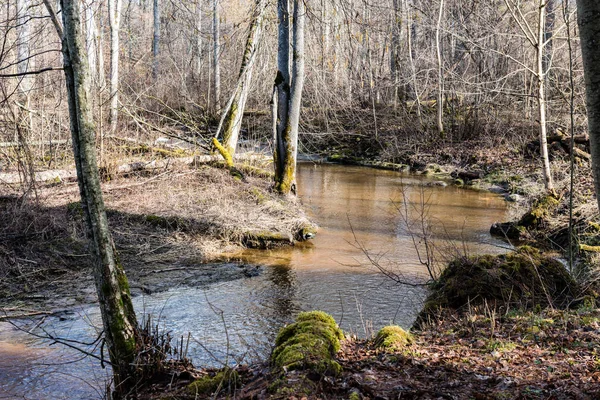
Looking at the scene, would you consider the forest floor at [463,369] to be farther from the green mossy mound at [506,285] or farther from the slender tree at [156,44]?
the slender tree at [156,44]

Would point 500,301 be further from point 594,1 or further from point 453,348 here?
point 594,1

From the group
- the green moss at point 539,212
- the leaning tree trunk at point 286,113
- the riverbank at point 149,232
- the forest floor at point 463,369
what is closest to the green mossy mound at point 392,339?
the forest floor at point 463,369

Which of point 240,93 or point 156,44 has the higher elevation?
point 156,44

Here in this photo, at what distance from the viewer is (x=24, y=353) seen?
618 cm

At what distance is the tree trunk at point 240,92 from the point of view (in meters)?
15.6

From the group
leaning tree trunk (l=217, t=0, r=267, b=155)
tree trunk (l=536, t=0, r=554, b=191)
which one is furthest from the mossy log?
tree trunk (l=536, t=0, r=554, b=191)

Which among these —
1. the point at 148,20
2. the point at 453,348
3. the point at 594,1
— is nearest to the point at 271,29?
the point at 453,348

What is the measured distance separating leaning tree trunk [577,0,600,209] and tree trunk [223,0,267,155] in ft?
42.1

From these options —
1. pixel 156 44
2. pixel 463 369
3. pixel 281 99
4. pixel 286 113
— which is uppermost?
pixel 156 44

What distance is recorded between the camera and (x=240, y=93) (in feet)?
53.5

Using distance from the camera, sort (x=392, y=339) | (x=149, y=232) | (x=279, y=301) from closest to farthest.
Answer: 1. (x=392, y=339)
2. (x=279, y=301)
3. (x=149, y=232)

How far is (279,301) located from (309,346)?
11.8 feet

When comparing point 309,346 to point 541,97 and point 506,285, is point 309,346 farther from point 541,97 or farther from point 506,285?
point 541,97

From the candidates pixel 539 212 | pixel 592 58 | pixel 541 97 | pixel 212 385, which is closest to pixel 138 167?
pixel 539 212
